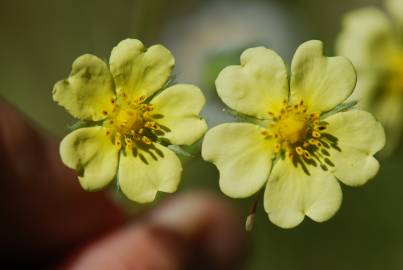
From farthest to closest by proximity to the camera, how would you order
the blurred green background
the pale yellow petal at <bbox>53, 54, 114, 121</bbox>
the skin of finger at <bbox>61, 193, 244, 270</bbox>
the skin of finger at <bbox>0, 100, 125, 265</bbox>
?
the blurred green background < the skin of finger at <bbox>61, 193, 244, 270</bbox> < the skin of finger at <bbox>0, 100, 125, 265</bbox> < the pale yellow petal at <bbox>53, 54, 114, 121</bbox>

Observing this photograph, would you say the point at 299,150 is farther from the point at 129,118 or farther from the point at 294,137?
the point at 129,118

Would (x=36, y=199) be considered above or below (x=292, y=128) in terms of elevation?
below

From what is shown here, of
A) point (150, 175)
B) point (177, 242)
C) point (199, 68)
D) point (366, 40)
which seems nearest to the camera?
point (150, 175)

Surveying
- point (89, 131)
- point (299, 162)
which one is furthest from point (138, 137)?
point (299, 162)

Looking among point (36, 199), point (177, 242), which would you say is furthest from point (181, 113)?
point (177, 242)

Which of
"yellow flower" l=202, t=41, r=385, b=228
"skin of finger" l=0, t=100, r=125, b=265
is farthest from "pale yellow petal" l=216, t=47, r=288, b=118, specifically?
"skin of finger" l=0, t=100, r=125, b=265

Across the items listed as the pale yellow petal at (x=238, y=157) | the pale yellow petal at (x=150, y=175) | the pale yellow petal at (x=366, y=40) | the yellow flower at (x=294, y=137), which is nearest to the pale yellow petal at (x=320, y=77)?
the yellow flower at (x=294, y=137)

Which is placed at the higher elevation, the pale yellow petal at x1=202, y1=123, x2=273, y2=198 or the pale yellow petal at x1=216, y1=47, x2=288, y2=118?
the pale yellow petal at x1=216, y1=47, x2=288, y2=118

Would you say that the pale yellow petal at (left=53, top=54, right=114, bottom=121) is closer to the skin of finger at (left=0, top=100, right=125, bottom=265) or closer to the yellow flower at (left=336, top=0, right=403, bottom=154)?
the skin of finger at (left=0, top=100, right=125, bottom=265)
